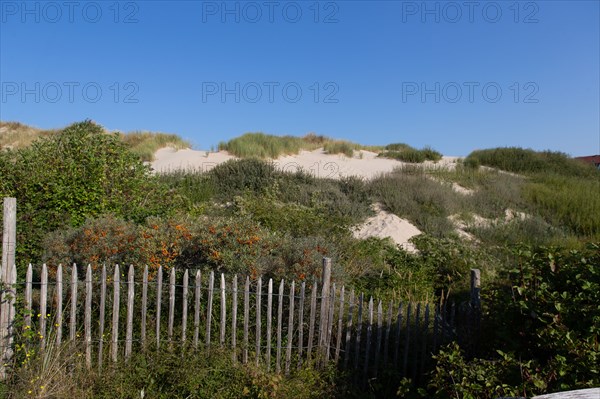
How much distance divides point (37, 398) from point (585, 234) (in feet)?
44.3

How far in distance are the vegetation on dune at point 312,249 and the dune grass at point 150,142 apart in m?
7.66

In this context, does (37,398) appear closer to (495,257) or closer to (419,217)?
(495,257)

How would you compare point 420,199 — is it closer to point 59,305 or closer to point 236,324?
point 236,324

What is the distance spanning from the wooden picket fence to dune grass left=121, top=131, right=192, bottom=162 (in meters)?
16.3

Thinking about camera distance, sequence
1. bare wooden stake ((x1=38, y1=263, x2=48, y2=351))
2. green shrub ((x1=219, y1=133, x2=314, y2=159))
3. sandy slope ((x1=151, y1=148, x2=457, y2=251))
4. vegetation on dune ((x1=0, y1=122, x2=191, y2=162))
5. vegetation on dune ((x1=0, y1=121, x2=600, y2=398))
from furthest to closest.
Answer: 1. vegetation on dune ((x1=0, y1=122, x2=191, y2=162))
2. green shrub ((x1=219, y1=133, x2=314, y2=159))
3. sandy slope ((x1=151, y1=148, x2=457, y2=251))
4. bare wooden stake ((x1=38, y1=263, x2=48, y2=351))
5. vegetation on dune ((x1=0, y1=121, x2=600, y2=398))

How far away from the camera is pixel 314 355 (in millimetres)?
5566

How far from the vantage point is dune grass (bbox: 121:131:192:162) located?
72.8 ft

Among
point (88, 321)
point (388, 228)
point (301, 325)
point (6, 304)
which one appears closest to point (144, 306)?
point (88, 321)

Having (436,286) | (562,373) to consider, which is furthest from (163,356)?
(436,286)

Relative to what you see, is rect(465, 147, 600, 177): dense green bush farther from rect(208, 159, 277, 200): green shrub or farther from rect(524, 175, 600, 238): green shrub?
rect(208, 159, 277, 200): green shrub

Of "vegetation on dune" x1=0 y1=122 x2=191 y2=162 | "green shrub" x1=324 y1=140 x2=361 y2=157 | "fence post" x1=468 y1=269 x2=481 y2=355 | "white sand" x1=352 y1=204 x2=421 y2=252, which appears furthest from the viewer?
"green shrub" x1=324 y1=140 x2=361 y2=157

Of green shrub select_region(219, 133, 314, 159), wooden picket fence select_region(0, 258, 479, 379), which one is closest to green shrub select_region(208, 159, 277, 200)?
green shrub select_region(219, 133, 314, 159)

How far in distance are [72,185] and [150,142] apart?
55.5 feet

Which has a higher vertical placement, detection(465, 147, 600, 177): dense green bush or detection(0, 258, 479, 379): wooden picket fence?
detection(465, 147, 600, 177): dense green bush
